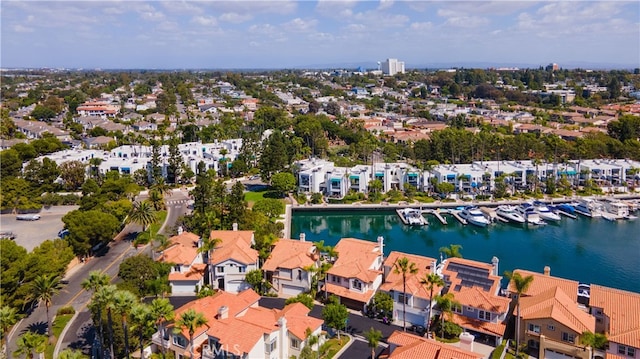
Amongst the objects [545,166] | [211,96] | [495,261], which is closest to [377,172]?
[545,166]

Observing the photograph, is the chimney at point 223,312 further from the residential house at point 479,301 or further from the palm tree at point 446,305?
the residential house at point 479,301

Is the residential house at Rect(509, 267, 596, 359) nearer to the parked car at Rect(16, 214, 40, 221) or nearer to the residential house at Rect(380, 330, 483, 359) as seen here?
the residential house at Rect(380, 330, 483, 359)

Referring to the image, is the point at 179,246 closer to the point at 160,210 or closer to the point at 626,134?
the point at 160,210

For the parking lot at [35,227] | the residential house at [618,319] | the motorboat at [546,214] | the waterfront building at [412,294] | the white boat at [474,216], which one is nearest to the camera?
the residential house at [618,319]

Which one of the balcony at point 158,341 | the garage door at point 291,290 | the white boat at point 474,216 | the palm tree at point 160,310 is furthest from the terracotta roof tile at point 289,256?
the white boat at point 474,216

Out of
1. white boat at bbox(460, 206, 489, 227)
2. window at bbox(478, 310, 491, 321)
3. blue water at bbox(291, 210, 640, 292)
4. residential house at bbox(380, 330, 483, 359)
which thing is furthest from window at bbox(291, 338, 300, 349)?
white boat at bbox(460, 206, 489, 227)

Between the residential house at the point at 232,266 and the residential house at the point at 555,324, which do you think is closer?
the residential house at the point at 555,324
